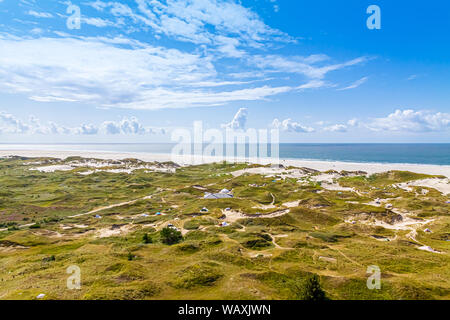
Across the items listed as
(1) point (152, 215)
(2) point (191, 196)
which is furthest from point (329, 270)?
(2) point (191, 196)

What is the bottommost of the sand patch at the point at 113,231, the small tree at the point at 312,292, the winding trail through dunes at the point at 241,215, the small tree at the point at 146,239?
the sand patch at the point at 113,231

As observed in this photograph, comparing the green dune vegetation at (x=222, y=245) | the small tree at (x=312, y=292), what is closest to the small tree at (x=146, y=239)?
the green dune vegetation at (x=222, y=245)

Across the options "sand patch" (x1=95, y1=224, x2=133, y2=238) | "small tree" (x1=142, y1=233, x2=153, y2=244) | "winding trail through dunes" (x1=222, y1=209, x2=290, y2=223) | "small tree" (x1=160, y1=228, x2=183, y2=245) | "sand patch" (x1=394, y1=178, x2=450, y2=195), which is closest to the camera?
"small tree" (x1=160, y1=228, x2=183, y2=245)

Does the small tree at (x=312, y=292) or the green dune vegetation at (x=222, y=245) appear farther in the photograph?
the green dune vegetation at (x=222, y=245)

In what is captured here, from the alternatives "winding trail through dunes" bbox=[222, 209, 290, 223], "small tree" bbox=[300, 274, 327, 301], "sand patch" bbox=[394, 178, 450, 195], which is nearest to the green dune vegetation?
"small tree" bbox=[300, 274, 327, 301]

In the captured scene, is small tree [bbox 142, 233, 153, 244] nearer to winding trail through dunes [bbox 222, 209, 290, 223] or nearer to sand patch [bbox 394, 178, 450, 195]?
winding trail through dunes [bbox 222, 209, 290, 223]

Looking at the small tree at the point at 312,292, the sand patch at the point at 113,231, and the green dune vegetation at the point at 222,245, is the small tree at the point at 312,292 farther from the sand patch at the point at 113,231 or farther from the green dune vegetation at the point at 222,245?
the sand patch at the point at 113,231
